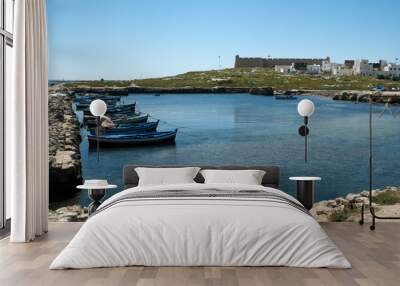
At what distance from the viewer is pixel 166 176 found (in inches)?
269

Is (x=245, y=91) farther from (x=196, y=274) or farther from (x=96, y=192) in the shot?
(x=196, y=274)

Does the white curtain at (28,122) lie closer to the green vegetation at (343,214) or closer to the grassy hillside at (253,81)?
the grassy hillside at (253,81)

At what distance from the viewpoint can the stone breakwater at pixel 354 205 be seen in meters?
7.85

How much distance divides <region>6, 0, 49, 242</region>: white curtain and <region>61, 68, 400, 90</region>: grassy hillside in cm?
249

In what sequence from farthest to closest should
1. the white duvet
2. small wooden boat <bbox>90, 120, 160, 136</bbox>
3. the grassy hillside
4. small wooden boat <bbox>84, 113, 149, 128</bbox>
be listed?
1. the grassy hillside
2. small wooden boat <bbox>84, 113, 149, 128</bbox>
3. small wooden boat <bbox>90, 120, 160, 136</bbox>
4. the white duvet

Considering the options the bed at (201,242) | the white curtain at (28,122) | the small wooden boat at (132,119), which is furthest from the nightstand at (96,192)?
the bed at (201,242)

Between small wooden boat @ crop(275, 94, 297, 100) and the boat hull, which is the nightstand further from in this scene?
small wooden boat @ crop(275, 94, 297, 100)

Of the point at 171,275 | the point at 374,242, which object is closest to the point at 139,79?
the point at 374,242

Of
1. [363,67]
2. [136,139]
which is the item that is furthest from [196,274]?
[363,67]

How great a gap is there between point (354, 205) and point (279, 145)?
1.22 m

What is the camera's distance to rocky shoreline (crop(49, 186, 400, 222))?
25.6 feet

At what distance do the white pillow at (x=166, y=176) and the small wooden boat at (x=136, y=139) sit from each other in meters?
1.18

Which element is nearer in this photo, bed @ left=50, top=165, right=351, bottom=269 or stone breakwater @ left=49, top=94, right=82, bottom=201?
bed @ left=50, top=165, right=351, bottom=269

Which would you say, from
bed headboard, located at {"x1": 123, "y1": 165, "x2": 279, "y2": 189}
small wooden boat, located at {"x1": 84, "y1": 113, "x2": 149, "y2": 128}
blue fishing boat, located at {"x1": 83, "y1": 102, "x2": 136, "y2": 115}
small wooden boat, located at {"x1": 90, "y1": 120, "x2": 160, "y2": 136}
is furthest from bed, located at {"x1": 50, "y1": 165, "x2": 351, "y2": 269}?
blue fishing boat, located at {"x1": 83, "y1": 102, "x2": 136, "y2": 115}
